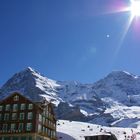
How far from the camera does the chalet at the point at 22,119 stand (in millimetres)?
106938

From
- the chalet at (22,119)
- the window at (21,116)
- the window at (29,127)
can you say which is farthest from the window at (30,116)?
the window at (29,127)

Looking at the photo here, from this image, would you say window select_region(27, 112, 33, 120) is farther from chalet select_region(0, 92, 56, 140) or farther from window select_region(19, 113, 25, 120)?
window select_region(19, 113, 25, 120)

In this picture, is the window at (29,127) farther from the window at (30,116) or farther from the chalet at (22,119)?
the window at (30,116)

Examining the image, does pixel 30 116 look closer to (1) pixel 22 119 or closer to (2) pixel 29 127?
(1) pixel 22 119

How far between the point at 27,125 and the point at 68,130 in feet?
144

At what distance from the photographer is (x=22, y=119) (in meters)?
110

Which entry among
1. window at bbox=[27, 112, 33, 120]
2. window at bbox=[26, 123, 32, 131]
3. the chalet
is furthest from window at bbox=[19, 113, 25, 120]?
window at bbox=[26, 123, 32, 131]

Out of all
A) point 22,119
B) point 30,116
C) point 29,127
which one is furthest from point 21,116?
point 29,127

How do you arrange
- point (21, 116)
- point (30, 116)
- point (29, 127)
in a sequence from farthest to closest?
1. point (21, 116)
2. point (30, 116)
3. point (29, 127)

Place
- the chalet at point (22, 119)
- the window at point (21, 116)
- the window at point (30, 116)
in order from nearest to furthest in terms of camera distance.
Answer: the chalet at point (22, 119) < the window at point (30, 116) < the window at point (21, 116)

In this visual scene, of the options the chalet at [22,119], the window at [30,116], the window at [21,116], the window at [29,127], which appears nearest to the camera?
the chalet at [22,119]

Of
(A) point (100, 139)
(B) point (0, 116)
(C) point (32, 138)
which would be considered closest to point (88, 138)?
(A) point (100, 139)

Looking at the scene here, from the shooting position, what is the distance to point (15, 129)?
358 feet

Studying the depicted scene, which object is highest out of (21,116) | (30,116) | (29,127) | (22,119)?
(21,116)
